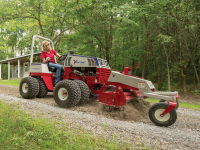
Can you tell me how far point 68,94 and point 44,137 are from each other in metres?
2.03

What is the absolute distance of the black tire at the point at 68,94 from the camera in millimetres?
4344

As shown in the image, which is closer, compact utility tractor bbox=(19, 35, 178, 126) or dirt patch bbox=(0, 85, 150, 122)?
compact utility tractor bbox=(19, 35, 178, 126)

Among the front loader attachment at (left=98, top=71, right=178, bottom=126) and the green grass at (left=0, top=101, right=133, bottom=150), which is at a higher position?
the front loader attachment at (left=98, top=71, right=178, bottom=126)

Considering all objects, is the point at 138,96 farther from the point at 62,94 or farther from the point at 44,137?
the point at 44,137

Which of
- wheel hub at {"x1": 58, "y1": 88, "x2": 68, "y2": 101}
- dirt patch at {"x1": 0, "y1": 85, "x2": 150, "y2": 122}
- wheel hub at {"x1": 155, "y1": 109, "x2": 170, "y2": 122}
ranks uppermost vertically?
wheel hub at {"x1": 58, "y1": 88, "x2": 68, "y2": 101}

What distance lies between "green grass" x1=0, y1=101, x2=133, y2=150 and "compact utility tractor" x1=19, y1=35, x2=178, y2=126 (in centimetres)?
149

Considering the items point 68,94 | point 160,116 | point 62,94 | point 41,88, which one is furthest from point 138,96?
point 41,88

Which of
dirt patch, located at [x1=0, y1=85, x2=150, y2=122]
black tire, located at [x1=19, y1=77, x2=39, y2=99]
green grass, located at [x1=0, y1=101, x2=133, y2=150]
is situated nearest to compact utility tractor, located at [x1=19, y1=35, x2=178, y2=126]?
black tire, located at [x1=19, y1=77, x2=39, y2=99]

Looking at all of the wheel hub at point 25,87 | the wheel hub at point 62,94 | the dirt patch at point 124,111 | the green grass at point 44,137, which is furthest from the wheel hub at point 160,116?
the wheel hub at point 25,87

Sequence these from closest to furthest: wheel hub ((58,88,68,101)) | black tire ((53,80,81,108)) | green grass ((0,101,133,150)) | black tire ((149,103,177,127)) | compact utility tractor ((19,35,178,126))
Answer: green grass ((0,101,133,150)) → black tire ((149,103,177,127)) → compact utility tractor ((19,35,178,126)) → black tire ((53,80,81,108)) → wheel hub ((58,88,68,101))

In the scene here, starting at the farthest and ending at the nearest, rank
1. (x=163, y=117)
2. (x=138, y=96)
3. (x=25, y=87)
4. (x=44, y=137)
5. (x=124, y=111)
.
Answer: (x=25, y=87)
(x=138, y=96)
(x=124, y=111)
(x=163, y=117)
(x=44, y=137)

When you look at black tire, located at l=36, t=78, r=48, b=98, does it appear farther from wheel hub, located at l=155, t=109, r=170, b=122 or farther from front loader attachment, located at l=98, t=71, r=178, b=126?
wheel hub, located at l=155, t=109, r=170, b=122

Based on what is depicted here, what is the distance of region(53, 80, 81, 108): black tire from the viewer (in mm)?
4344

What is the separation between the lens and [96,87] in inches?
203
